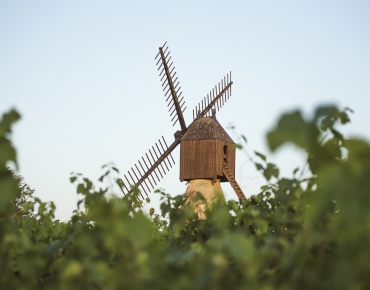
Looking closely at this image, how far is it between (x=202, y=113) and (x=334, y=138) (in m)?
27.0

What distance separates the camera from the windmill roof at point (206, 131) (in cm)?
2739

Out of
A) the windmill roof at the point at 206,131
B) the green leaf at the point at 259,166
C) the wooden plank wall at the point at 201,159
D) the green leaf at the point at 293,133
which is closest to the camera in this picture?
the green leaf at the point at 293,133

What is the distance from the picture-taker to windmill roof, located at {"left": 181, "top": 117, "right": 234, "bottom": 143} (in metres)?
27.4

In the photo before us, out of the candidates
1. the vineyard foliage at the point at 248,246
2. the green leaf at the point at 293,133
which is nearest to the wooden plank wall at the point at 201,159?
the vineyard foliage at the point at 248,246

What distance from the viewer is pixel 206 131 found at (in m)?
27.5

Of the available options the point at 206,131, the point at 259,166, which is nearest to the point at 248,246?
the point at 259,166

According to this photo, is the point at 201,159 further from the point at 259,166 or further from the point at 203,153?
the point at 259,166

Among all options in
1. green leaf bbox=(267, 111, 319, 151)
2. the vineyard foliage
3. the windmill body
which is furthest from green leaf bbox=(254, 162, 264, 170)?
the windmill body

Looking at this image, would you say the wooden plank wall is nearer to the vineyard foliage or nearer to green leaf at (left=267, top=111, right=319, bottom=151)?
the vineyard foliage

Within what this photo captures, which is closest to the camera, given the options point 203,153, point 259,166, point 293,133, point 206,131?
point 293,133

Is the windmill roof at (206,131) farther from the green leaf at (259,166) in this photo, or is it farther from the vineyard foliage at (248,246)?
the vineyard foliage at (248,246)

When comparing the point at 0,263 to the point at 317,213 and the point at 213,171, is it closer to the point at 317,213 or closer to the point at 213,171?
the point at 317,213

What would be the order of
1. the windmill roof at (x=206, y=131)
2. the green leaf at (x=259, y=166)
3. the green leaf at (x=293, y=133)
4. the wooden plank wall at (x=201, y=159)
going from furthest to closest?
1. the windmill roof at (x=206, y=131)
2. the wooden plank wall at (x=201, y=159)
3. the green leaf at (x=259, y=166)
4. the green leaf at (x=293, y=133)

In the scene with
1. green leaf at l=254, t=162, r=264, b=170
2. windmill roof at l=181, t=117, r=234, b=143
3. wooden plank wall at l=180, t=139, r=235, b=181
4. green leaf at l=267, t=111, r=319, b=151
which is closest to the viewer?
green leaf at l=267, t=111, r=319, b=151
